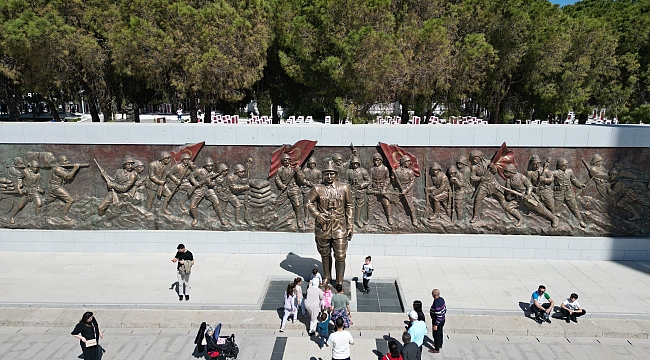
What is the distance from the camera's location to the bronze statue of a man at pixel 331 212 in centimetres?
851

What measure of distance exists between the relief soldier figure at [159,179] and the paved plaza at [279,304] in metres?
1.59

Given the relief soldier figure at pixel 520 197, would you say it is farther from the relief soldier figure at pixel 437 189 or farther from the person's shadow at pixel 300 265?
the person's shadow at pixel 300 265

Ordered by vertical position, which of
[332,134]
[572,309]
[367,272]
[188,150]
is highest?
[332,134]

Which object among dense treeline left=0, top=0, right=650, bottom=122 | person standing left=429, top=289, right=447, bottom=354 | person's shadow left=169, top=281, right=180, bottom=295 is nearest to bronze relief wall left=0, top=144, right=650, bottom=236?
person's shadow left=169, top=281, right=180, bottom=295

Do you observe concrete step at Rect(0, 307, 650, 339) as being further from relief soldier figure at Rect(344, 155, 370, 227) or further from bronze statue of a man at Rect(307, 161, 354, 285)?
relief soldier figure at Rect(344, 155, 370, 227)

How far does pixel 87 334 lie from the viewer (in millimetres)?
6316

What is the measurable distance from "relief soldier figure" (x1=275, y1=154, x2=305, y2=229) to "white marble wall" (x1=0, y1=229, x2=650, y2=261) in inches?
35.9

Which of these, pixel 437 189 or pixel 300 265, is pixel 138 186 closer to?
pixel 300 265

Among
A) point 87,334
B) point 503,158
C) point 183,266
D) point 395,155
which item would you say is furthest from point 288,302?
point 503,158

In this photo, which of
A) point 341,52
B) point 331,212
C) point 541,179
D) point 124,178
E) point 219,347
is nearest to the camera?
point 219,347

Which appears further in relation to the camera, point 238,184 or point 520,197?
point 238,184

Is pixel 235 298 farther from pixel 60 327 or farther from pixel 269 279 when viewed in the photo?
pixel 60 327

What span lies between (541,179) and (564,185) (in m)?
0.57

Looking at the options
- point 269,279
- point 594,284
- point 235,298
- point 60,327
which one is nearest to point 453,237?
point 594,284
